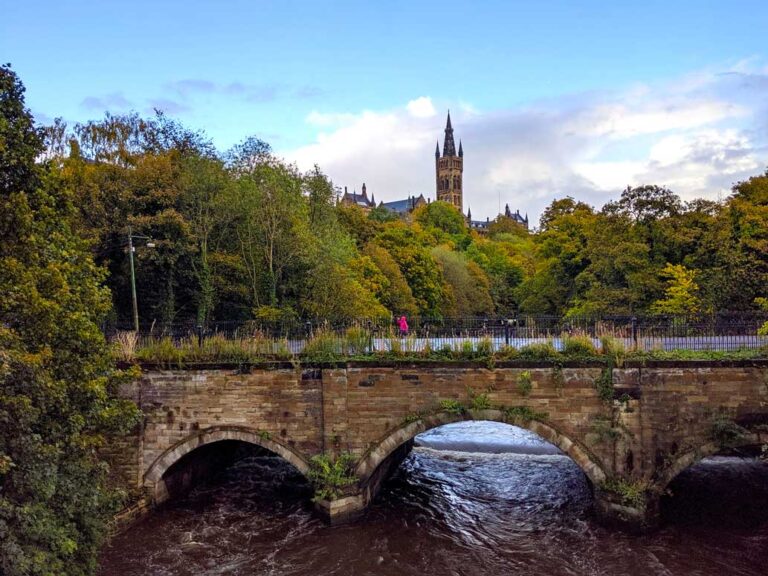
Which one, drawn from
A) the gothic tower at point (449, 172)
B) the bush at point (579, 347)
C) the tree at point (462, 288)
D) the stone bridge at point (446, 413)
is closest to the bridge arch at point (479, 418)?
the stone bridge at point (446, 413)

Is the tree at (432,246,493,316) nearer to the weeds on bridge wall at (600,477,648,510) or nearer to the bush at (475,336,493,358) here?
the bush at (475,336,493,358)

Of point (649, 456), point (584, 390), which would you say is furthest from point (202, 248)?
point (649, 456)

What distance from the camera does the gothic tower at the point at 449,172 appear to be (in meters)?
151

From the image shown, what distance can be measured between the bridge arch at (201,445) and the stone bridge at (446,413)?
0.03 metres

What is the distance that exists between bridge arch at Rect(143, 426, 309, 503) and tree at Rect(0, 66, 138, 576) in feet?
14.8

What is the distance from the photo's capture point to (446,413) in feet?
46.5

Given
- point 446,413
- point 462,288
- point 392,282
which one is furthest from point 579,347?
point 462,288

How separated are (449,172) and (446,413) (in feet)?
469

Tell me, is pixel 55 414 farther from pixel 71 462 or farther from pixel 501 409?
pixel 501 409

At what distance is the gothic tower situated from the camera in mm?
151250

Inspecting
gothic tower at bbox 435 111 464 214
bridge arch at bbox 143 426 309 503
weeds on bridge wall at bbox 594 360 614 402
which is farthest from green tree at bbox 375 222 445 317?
gothic tower at bbox 435 111 464 214

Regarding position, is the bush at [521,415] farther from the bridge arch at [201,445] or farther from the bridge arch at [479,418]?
the bridge arch at [201,445]

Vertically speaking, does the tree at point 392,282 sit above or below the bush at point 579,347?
above

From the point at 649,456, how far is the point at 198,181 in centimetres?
2077
